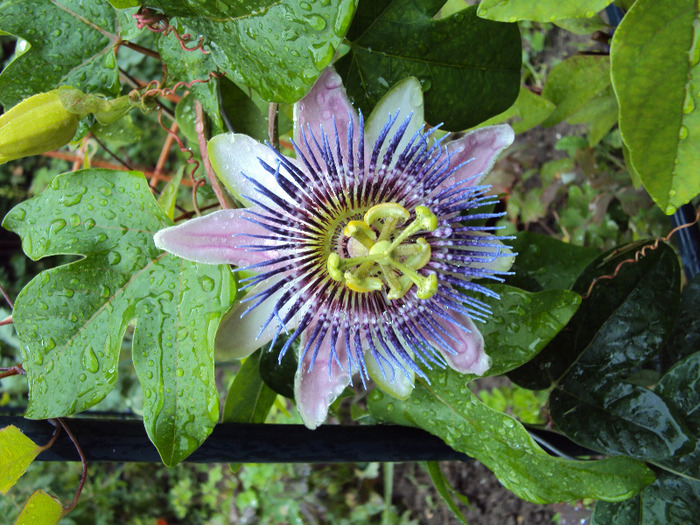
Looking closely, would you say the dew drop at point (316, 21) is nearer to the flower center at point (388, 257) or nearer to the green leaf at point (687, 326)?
the flower center at point (388, 257)

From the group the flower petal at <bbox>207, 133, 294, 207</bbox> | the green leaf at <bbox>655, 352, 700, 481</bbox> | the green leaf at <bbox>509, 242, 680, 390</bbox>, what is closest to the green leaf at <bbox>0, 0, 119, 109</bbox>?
the flower petal at <bbox>207, 133, 294, 207</bbox>

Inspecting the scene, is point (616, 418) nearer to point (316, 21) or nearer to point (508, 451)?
point (508, 451)

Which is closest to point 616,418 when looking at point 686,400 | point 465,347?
point 686,400

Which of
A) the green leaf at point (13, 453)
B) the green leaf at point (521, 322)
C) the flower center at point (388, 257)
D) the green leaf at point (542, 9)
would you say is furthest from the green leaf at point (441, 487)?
the green leaf at point (542, 9)

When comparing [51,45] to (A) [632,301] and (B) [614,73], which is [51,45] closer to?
(B) [614,73]

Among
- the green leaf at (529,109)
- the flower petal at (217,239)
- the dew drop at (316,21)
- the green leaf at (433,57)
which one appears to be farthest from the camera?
the green leaf at (529,109)

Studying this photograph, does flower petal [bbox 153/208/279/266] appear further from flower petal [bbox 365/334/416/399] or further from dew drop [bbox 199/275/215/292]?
flower petal [bbox 365/334/416/399]
